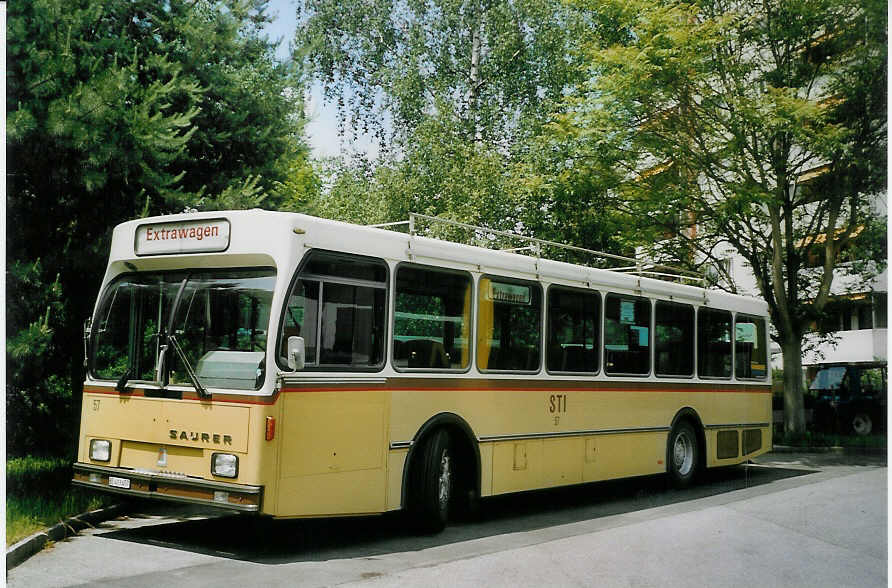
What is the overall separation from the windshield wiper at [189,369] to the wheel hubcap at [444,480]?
247 centimetres

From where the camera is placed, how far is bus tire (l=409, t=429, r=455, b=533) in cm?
876

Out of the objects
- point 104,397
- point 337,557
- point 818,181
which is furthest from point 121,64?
point 818,181

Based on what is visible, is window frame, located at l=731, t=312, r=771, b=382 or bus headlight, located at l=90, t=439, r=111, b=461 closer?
bus headlight, located at l=90, t=439, r=111, b=461

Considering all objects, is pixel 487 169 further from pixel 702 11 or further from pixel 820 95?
pixel 820 95

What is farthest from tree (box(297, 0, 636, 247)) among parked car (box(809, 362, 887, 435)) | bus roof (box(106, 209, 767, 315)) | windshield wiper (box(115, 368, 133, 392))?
windshield wiper (box(115, 368, 133, 392))

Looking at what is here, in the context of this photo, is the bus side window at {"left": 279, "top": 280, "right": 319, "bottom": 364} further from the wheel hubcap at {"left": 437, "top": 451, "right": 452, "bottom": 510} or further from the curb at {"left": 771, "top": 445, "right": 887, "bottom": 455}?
the curb at {"left": 771, "top": 445, "right": 887, "bottom": 455}

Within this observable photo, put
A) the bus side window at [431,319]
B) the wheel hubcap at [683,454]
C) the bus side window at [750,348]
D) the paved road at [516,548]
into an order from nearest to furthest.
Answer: the paved road at [516,548] < the bus side window at [431,319] < the wheel hubcap at [683,454] < the bus side window at [750,348]

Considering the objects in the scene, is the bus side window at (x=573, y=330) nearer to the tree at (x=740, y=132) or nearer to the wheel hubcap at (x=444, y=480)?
the wheel hubcap at (x=444, y=480)

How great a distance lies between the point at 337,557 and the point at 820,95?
12.8 meters

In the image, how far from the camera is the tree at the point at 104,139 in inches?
377

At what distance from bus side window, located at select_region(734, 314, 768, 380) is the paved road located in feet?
10.0

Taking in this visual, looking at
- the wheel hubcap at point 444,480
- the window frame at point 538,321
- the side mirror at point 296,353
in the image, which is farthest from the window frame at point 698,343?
the side mirror at point 296,353

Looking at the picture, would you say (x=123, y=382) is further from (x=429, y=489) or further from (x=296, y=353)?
(x=429, y=489)

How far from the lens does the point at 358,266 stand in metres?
8.27
